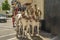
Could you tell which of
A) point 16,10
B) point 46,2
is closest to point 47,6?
point 46,2

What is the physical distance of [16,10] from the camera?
16.7 meters

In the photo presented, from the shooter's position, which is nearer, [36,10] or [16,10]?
[36,10]

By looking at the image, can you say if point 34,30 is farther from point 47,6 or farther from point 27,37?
point 47,6

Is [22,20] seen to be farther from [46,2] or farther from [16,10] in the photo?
[16,10]

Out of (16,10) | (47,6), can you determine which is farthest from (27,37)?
(16,10)

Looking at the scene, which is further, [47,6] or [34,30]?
[34,30]

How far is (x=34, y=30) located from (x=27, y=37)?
2.57ft

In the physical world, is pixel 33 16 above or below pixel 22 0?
below

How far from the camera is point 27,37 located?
33.3 ft

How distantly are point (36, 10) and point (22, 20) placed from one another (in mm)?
1851

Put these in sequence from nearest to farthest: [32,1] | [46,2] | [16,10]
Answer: [46,2] → [32,1] → [16,10]

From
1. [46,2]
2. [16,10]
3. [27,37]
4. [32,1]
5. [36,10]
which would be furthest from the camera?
[16,10]

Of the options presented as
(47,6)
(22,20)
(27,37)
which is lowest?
(27,37)

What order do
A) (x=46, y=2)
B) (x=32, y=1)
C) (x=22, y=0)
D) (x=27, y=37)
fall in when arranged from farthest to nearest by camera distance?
(x=27, y=37), (x=22, y=0), (x=32, y=1), (x=46, y=2)
